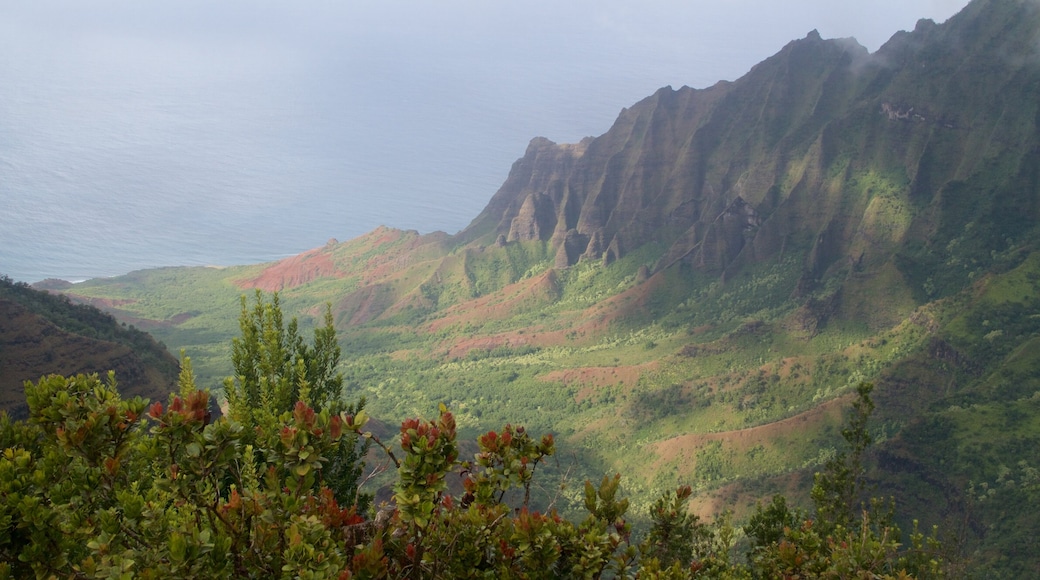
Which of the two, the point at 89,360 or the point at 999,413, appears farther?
the point at 999,413

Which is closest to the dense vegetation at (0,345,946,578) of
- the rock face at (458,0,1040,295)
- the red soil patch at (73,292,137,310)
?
the rock face at (458,0,1040,295)

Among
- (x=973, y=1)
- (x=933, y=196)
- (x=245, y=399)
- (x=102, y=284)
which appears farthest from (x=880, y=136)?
(x=102, y=284)

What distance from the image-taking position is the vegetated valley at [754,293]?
48.2m

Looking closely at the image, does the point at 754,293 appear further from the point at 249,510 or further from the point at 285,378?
the point at 249,510

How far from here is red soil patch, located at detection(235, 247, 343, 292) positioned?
406ft

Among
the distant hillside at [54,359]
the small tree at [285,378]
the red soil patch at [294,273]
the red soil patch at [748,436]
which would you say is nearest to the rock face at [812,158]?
the red soil patch at [748,436]

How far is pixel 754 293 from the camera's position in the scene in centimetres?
8019

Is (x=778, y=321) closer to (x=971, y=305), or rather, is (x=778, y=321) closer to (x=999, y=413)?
(x=971, y=305)

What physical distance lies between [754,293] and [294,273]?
8056 cm

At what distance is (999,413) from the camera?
43281mm

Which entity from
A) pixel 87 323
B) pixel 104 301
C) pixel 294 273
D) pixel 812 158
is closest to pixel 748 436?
pixel 812 158

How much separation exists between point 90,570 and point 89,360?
37491mm

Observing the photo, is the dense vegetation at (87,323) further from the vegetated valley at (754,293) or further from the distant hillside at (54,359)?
the vegetated valley at (754,293)

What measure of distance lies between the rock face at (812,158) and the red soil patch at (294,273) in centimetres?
2968
